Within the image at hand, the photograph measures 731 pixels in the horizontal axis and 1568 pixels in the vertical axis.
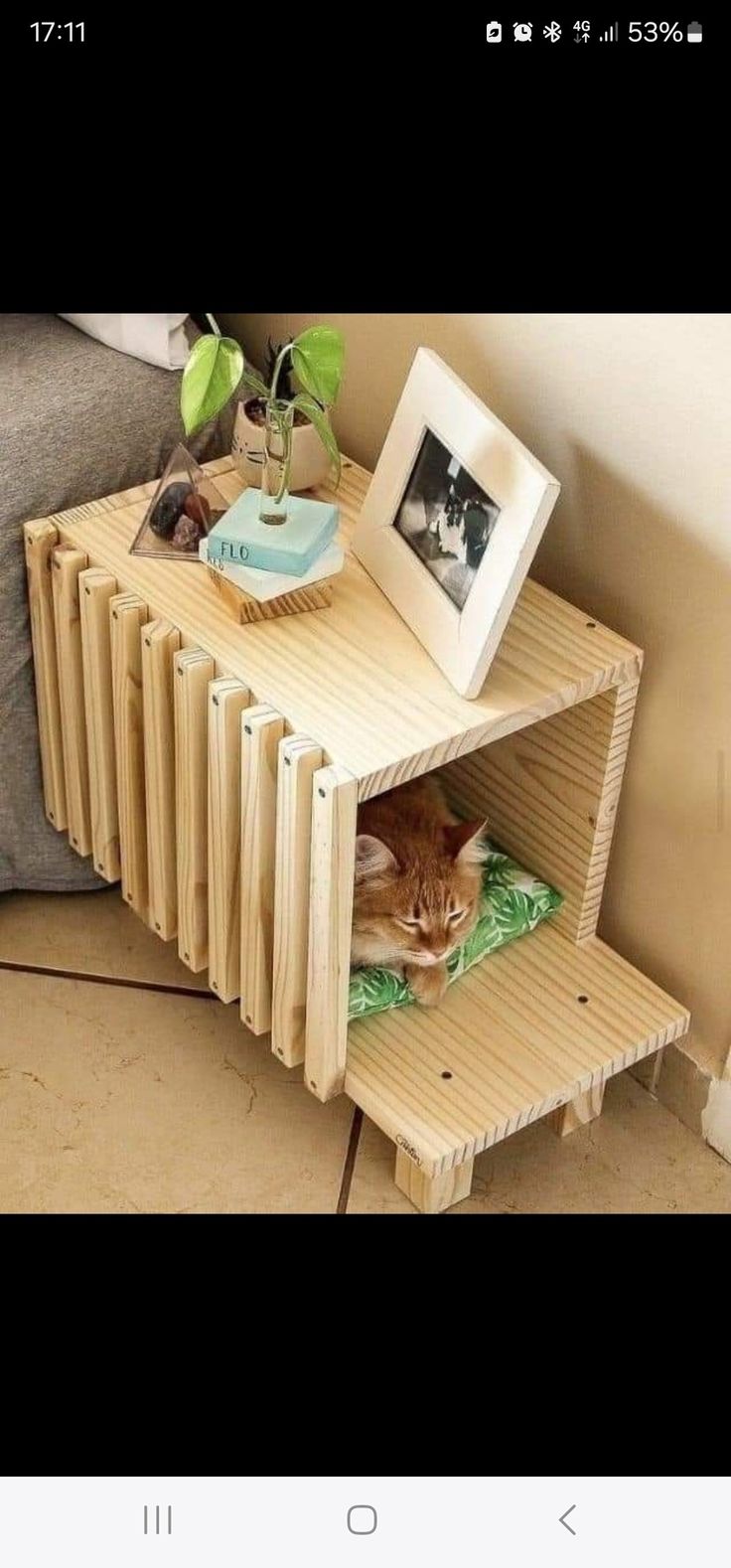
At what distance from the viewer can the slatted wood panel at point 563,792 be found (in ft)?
4.77

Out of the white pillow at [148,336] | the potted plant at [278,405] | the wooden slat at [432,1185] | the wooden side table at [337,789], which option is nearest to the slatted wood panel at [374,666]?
the wooden side table at [337,789]

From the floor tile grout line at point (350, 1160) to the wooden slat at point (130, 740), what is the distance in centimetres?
31

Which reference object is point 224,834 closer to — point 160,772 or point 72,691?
point 160,772

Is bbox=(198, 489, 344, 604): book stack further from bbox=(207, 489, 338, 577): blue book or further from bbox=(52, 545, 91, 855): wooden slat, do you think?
bbox=(52, 545, 91, 855): wooden slat

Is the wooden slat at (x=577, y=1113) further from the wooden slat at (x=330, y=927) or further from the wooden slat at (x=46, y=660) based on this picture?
the wooden slat at (x=46, y=660)

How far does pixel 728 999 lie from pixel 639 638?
0.35 m

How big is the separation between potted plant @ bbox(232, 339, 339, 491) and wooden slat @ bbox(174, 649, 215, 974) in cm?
25

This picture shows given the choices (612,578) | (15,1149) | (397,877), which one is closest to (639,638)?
(612,578)

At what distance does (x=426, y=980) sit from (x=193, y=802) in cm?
27

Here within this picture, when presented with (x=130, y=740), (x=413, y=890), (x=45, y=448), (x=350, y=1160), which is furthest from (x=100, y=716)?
(x=350, y=1160)

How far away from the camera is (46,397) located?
1.58 m

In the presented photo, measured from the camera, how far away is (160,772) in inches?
58.7

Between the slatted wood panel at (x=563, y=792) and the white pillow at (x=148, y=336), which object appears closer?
the slatted wood panel at (x=563, y=792)
